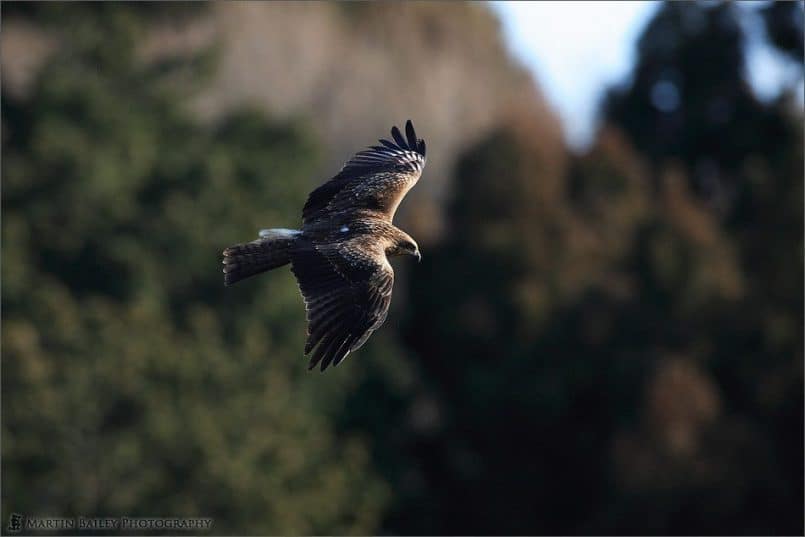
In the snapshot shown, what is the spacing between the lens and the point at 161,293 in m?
27.8

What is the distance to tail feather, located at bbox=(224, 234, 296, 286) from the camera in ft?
29.7

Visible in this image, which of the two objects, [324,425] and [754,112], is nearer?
[324,425]

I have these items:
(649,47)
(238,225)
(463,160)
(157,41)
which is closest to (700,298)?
(463,160)

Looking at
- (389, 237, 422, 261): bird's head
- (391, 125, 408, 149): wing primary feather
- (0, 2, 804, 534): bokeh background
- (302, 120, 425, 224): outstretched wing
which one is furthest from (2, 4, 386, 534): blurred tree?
(389, 237, 422, 261): bird's head

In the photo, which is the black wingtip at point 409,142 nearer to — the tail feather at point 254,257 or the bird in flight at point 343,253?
the bird in flight at point 343,253

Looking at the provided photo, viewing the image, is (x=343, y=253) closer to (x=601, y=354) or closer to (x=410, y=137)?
(x=410, y=137)

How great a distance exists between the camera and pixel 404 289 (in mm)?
29078

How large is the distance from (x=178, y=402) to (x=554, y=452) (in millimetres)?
6257

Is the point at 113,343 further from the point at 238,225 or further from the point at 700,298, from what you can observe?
the point at 700,298

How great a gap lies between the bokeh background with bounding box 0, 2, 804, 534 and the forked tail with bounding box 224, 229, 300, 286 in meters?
12.7

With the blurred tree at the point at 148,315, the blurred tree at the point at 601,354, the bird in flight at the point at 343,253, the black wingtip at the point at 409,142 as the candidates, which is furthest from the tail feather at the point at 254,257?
the blurred tree at the point at 601,354

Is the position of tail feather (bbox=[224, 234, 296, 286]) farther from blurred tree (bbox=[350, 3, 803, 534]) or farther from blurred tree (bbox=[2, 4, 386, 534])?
A: blurred tree (bbox=[350, 3, 803, 534])

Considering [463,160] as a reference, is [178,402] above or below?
below

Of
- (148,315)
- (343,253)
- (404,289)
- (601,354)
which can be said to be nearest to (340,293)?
(343,253)
